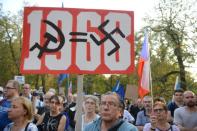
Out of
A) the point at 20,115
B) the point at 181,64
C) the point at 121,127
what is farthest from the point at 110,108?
the point at 181,64

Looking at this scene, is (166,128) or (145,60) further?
(145,60)

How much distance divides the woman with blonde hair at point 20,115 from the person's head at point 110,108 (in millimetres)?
1025

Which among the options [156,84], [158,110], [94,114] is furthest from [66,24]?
[156,84]

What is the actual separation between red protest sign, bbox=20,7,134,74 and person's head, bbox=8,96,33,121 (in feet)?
1.52

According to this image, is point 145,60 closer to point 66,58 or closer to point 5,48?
point 66,58

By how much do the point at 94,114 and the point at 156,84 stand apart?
105ft

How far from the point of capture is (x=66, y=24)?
228 inches

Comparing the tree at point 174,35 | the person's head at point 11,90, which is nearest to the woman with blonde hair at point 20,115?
the person's head at point 11,90

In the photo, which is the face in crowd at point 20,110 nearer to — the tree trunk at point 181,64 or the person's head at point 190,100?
the person's head at point 190,100

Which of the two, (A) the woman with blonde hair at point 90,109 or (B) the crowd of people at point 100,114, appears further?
(A) the woman with blonde hair at point 90,109

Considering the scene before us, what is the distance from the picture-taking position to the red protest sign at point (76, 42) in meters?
5.63

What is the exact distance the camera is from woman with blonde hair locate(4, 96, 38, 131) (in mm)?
5189

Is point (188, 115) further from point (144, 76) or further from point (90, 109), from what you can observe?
point (90, 109)

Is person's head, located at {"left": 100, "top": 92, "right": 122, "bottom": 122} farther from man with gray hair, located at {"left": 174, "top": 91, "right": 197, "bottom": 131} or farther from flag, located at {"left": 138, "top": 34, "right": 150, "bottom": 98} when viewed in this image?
flag, located at {"left": 138, "top": 34, "right": 150, "bottom": 98}
